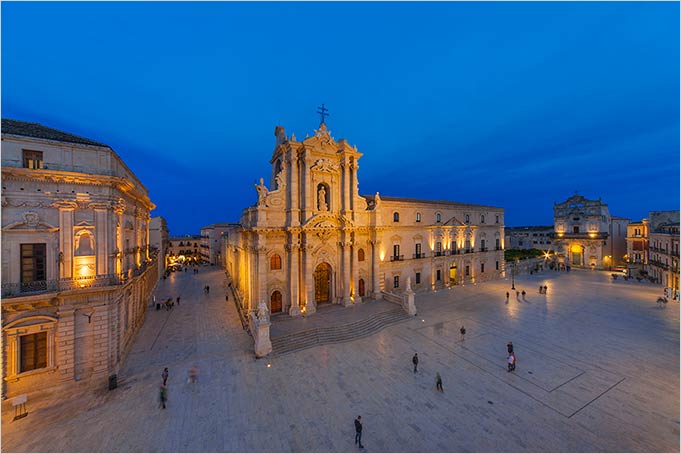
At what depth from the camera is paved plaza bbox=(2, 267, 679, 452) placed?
31.8 ft

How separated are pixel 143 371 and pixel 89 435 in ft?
15.5

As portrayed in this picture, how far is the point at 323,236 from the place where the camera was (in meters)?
23.5

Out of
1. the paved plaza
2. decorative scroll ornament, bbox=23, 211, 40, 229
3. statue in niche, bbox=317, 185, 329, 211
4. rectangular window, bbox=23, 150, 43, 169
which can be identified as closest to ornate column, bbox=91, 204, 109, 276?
decorative scroll ornament, bbox=23, 211, 40, 229

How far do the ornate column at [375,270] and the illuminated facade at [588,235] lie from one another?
45.2m

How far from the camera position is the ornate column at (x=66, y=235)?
12.8 m

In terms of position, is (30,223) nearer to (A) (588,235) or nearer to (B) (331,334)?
(B) (331,334)

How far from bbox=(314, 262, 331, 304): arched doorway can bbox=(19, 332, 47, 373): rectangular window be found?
54.7 ft

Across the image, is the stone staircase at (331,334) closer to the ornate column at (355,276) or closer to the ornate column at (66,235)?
the ornate column at (355,276)

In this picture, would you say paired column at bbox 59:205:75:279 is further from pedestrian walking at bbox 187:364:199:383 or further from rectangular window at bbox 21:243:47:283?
pedestrian walking at bbox 187:364:199:383

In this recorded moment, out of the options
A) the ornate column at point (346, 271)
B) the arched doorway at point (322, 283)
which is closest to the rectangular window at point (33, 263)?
the arched doorway at point (322, 283)

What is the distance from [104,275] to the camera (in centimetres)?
1377

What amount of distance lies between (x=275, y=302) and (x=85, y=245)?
12794 millimetres

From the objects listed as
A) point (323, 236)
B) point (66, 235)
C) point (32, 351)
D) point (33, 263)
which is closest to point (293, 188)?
point (323, 236)

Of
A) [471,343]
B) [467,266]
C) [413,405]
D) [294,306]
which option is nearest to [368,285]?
[294,306]
